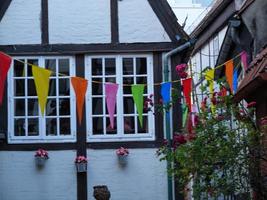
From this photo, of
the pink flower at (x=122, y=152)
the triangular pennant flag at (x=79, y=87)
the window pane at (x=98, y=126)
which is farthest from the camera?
the window pane at (x=98, y=126)

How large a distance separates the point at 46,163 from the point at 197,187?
530 centimetres

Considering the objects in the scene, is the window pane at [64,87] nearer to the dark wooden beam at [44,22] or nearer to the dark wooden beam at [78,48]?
the dark wooden beam at [78,48]

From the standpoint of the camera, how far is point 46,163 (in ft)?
41.8

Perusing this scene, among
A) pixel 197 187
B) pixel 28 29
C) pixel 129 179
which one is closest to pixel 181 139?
pixel 197 187

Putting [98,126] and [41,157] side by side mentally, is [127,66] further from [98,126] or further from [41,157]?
[41,157]

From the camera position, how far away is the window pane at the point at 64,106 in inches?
513

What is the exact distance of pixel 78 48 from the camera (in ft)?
42.7

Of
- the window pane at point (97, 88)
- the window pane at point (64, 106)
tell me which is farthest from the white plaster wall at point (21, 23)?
the window pane at point (97, 88)

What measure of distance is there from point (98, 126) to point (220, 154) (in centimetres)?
569

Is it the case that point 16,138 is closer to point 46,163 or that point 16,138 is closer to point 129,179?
point 46,163

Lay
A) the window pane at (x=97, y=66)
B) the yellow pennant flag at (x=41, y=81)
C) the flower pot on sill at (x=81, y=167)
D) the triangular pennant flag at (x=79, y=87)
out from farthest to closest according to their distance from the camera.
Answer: the window pane at (x=97, y=66) < the flower pot on sill at (x=81, y=167) < the triangular pennant flag at (x=79, y=87) < the yellow pennant flag at (x=41, y=81)

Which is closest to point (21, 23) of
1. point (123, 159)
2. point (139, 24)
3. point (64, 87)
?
point (64, 87)

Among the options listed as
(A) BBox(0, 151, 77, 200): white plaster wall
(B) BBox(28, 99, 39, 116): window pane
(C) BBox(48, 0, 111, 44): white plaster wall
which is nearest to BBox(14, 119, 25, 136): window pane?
(B) BBox(28, 99, 39, 116): window pane

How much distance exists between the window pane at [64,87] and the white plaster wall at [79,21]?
782 mm
